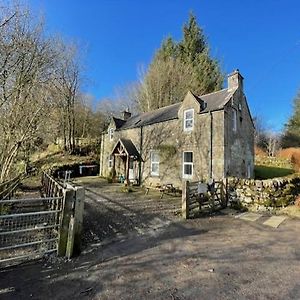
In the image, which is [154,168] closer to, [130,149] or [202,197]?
[130,149]

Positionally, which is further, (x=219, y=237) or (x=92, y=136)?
(x=92, y=136)

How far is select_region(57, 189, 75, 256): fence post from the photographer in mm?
5316

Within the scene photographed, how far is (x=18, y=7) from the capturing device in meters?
8.70

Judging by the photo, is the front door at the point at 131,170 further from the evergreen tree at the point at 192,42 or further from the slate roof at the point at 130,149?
the evergreen tree at the point at 192,42

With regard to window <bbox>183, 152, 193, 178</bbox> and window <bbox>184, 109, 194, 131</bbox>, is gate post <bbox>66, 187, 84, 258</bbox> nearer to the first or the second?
window <bbox>183, 152, 193, 178</bbox>

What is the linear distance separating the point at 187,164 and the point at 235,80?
6605mm

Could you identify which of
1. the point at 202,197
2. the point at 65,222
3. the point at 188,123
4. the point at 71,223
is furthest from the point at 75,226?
the point at 188,123

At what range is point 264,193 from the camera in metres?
10.5

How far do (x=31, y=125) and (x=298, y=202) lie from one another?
12775 mm

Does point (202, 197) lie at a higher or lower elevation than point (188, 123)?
lower

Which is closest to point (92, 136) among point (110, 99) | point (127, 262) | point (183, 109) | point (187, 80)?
point (110, 99)

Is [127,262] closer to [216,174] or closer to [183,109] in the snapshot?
[216,174]

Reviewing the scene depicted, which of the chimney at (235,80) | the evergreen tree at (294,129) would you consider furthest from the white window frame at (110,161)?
the evergreen tree at (294,129)

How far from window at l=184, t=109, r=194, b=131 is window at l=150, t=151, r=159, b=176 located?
3.47 m
